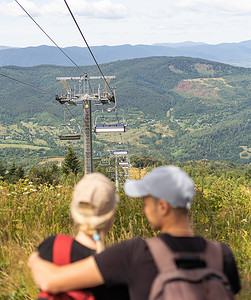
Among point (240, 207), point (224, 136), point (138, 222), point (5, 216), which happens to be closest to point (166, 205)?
point (138, 222)

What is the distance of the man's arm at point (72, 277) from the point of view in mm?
1354

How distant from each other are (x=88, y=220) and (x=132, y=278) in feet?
0.94

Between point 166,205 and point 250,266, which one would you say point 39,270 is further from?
point 250,266

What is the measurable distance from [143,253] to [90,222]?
27 centimetres

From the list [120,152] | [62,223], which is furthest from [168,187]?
[120,152]

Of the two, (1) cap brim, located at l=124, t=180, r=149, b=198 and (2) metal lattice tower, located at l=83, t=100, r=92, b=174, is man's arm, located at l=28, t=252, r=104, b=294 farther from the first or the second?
(2) metal lattice tower, located at l=83, t=100, r=92, b=174

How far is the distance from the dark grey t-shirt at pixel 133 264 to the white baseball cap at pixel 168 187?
151 millimetres

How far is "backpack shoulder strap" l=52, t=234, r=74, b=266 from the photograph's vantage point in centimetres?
149

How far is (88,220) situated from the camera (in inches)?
59.5

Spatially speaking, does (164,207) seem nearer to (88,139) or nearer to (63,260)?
(63,260)

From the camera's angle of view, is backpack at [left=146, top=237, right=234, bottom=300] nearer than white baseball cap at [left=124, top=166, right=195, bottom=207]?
Yes

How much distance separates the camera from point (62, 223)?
3.45 metres

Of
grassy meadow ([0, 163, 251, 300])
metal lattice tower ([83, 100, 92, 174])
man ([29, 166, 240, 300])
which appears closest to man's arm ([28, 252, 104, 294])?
man ([29, 166, 240, 300])

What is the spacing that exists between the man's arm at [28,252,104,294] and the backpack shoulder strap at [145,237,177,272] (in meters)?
0.21
